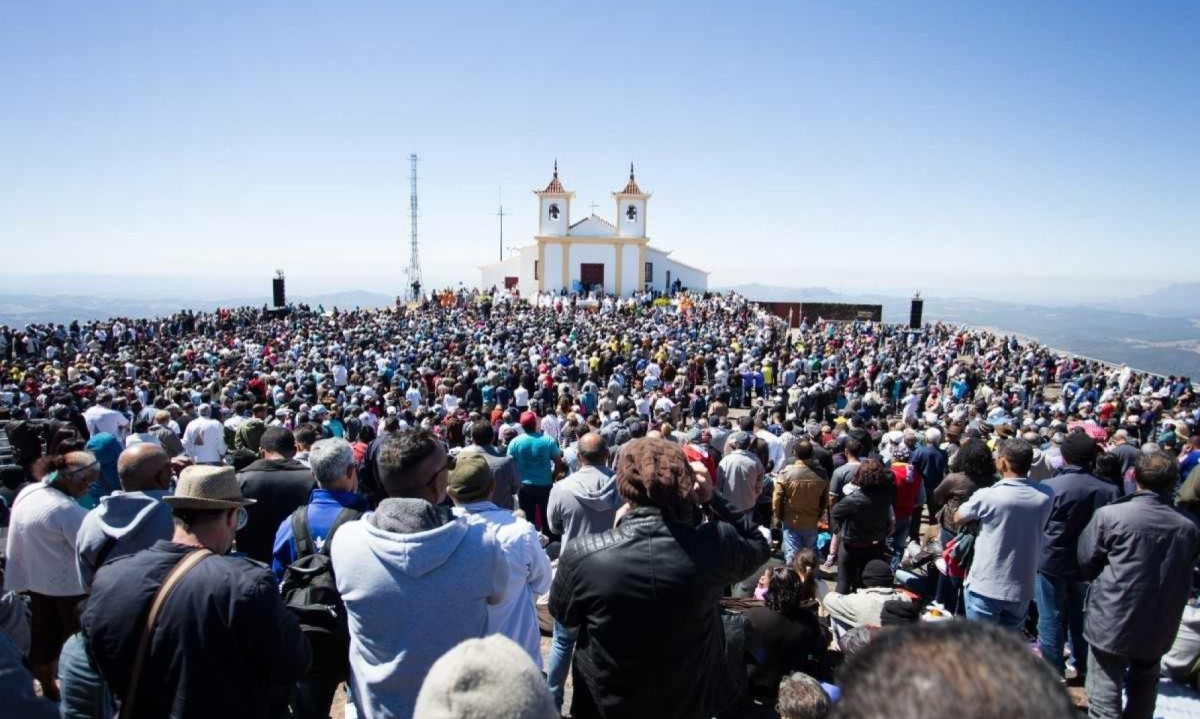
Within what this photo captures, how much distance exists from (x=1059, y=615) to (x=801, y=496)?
1982 millimetres

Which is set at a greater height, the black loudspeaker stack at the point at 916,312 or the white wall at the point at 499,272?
the white wall at the point at 499,272

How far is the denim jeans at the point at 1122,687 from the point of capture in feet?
12.3

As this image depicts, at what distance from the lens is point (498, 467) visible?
6.07 m

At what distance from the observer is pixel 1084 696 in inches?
181

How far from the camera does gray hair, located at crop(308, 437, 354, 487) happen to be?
144 inches

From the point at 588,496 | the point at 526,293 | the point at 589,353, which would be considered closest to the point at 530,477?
the point at 588,496

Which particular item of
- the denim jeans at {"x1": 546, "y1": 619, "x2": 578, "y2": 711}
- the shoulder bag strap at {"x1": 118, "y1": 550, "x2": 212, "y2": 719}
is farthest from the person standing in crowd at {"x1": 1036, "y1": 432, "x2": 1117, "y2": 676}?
the shoulder bag strap at {"x1": 118, "y1": 550, "x2": 212, "y2": 719}

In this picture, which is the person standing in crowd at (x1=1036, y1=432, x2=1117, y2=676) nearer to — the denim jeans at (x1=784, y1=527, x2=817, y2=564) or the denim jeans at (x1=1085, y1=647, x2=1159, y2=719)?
the denim jeans at (x1=1085, y1=647, x2=1159, y2=719)

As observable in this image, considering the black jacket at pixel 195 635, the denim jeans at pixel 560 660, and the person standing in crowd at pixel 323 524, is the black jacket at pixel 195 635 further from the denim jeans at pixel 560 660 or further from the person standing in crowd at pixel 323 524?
the denim jeans at pixel 560 660

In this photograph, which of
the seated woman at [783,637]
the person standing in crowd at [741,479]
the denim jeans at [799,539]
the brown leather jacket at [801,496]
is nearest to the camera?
the seated woman at [783,637]

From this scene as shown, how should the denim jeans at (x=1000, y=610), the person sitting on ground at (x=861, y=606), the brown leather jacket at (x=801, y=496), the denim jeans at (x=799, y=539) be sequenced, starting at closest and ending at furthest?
the person sitting on ground at (x=861, y=606) → the denim jeans at (x=1000, y=610) → the brown leather jacket at (x=801, y=496) → the denim jeans at (x=799, y=539)

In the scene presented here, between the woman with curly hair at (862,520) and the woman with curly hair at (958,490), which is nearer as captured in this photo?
the woman with curly hair at (958,490)

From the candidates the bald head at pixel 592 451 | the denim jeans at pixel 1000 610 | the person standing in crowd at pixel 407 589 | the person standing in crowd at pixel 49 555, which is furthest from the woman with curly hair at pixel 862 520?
the person standing in crowd at pixel 49 555

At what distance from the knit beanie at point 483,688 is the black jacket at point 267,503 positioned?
3.51 meters
